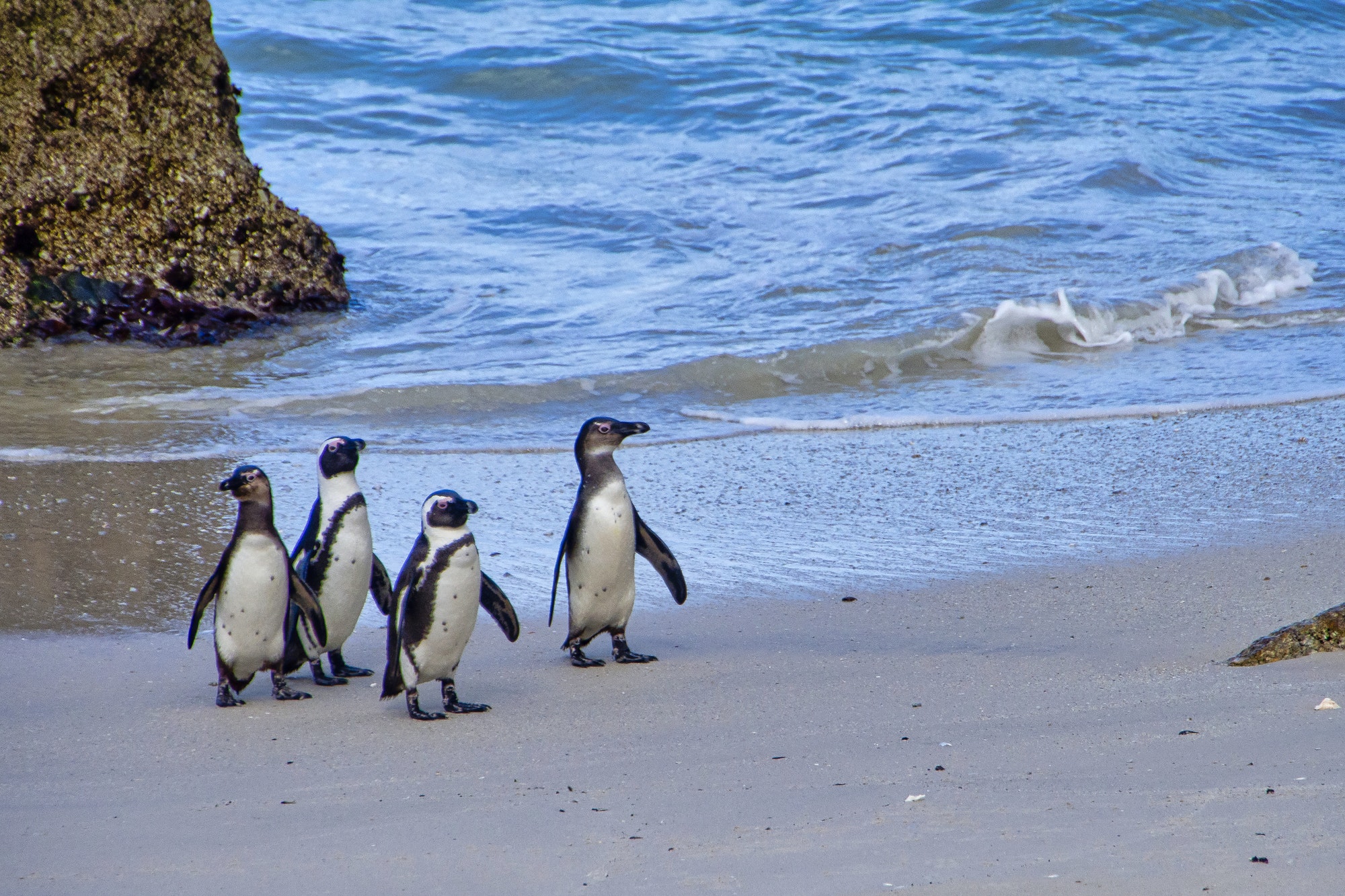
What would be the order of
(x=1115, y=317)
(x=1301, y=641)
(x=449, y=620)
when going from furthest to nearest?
(x=1115, y=317) → (x=449, y=620) → (x=1301, y=641)

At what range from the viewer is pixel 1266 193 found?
11.2 meters

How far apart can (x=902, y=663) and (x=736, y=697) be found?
0.46 m

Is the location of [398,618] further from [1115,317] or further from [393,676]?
[1115,317]

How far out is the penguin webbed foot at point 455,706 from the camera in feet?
10.6

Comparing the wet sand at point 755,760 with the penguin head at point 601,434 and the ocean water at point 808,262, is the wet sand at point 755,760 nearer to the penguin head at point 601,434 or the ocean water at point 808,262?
the penguin head at point 601,434

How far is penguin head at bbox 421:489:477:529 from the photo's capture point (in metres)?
3.27

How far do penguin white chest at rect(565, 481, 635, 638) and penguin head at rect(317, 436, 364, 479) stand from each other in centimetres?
63

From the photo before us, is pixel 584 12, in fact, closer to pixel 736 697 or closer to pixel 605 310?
pixel 605 310

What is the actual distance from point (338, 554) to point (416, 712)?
21.9 inches

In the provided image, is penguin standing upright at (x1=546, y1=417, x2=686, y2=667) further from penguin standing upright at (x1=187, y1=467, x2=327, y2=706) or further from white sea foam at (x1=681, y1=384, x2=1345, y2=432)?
white sea foam at (x1=681, y1=384, x2=1345, y2=432)

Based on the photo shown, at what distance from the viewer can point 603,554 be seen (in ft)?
12.1

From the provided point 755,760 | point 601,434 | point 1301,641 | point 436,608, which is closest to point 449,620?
point 436,608

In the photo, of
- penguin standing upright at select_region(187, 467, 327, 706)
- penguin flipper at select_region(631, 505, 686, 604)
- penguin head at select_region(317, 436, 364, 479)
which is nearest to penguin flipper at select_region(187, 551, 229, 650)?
penguin standing upright at select_region(187, 467, 327, 706)

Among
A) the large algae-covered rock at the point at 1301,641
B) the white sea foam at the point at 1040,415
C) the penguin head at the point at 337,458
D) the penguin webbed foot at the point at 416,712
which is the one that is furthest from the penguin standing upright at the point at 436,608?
the white sea foam at the point at 1040,415
